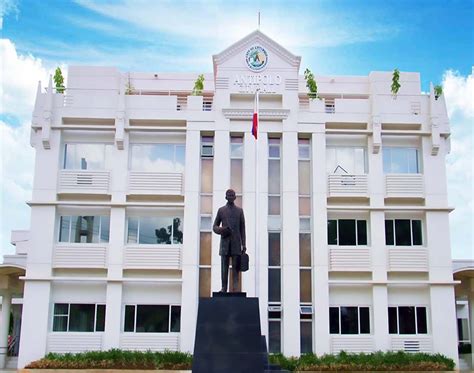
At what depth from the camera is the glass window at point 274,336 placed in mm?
25781

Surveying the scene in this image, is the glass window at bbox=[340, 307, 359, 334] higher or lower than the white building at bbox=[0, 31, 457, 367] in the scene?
lower

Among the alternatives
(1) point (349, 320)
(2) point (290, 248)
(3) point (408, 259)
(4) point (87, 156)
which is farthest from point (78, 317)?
(3) point (408, 259)

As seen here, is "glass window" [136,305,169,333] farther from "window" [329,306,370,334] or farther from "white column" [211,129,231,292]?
"window" [329,306,370,334]

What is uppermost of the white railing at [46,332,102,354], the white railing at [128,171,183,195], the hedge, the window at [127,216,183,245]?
the white railing at [128,171,183,195]

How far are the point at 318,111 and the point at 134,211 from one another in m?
9.80

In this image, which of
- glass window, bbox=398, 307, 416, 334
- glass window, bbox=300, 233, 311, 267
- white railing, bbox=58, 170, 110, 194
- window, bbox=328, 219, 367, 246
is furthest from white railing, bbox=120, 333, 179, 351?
glass window, bbox=398, 307, 416, 334

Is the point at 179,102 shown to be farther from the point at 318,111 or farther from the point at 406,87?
the point at 406,87

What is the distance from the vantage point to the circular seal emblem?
2814 centimetres

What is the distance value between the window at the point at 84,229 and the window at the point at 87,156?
242 centimetres

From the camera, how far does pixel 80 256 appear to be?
1039 inches

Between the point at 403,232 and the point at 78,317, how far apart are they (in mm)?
15305

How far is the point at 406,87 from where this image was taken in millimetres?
30422

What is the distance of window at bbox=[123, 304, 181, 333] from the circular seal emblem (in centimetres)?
1181

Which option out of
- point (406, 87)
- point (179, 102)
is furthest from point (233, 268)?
point (406, 87)
